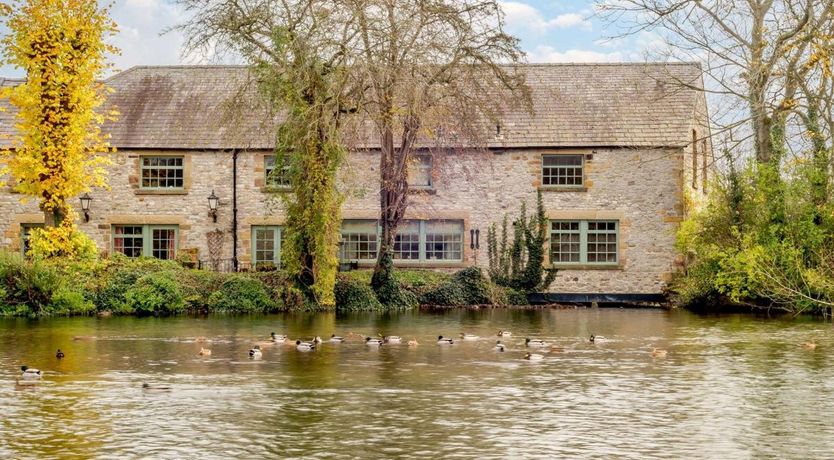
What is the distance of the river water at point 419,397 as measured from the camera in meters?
12.9

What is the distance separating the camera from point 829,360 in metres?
21.1

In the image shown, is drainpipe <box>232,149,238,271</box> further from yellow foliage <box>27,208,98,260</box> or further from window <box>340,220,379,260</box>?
yellow foliage <box>27,208,98,260</box>

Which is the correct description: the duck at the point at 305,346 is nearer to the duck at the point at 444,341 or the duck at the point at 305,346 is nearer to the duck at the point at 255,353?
the duck at the point at 255,353

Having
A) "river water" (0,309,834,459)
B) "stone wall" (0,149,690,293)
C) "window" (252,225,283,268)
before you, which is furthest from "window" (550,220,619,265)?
"river water" (0,309,834,459)

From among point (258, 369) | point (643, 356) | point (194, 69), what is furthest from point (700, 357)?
point (194, 69)

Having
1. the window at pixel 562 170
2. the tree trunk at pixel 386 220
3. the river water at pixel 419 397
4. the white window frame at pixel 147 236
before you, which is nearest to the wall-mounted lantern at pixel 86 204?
the white window frame at pixel 147 236

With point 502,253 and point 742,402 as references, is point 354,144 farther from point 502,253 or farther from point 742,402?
point 742,402

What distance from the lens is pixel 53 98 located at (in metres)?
34.8

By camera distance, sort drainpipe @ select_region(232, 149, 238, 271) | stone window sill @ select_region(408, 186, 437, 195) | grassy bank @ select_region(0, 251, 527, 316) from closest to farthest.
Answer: grassy bank @ select_region(0, 251, 527, 316) < stone window sill @ select_region(408, 186, 437, 195) < drainpipe @ select_region(232, 149, 238, 271)

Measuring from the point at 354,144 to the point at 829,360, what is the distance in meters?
17.3

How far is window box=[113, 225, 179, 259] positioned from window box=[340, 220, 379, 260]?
19.6ft

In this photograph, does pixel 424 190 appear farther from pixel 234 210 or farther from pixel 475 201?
pixel 234 210

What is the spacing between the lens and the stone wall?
38938mm

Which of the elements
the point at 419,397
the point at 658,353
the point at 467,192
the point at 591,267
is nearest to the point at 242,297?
the point at 467,192
